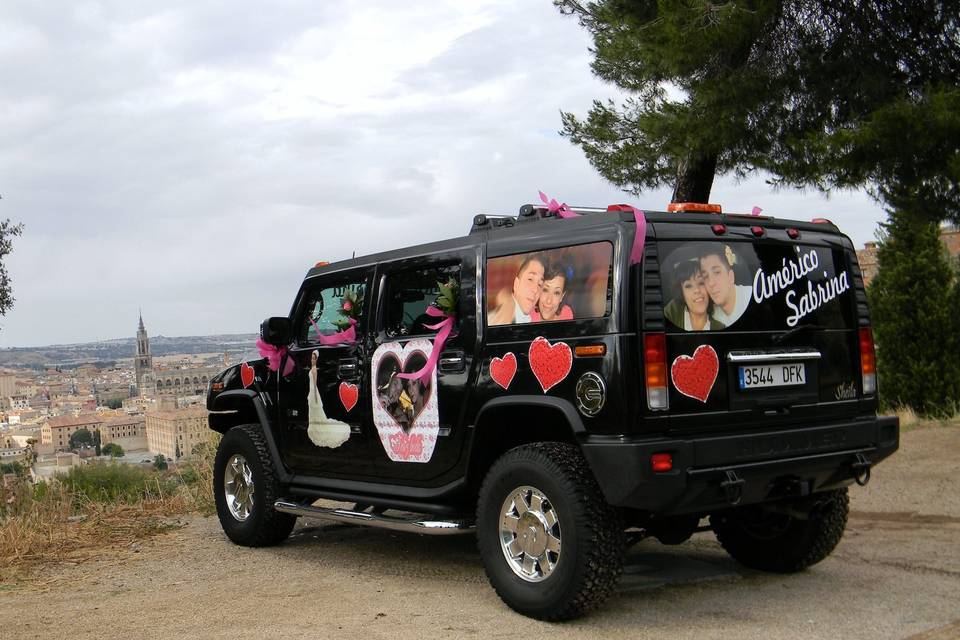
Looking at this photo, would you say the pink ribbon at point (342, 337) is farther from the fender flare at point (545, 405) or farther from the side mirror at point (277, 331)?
the fender flare at point (545, 405)

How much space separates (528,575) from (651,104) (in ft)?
20.7

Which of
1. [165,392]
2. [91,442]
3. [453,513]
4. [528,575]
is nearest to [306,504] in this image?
[453,513]

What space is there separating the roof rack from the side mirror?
6.20 feet

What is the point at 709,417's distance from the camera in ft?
15.9

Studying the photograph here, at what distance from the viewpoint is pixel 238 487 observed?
25.0 ft

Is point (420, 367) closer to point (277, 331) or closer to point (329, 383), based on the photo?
point (329, 383)

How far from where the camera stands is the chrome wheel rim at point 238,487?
7.49 metres

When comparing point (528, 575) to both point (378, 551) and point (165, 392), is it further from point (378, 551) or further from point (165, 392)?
point (165, 392)

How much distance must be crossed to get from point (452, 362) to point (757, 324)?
171 centimetres

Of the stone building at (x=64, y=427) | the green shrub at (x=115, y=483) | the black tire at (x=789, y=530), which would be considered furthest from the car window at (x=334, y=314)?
the stone building at (x=64, y=427)

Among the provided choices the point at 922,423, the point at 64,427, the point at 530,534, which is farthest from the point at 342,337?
the point at 64,427

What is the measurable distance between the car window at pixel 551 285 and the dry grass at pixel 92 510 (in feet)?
13.1

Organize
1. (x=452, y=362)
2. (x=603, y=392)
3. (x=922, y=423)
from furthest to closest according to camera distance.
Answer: (x=922, y=423)
(x=452, y=362)
(x=603, y=392)

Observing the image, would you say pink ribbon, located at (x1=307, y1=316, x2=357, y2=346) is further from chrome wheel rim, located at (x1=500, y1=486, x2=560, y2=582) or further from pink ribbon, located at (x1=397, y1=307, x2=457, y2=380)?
chrome wheel rim, located at (x1=500, y1=486, x2=560, y2=582)
